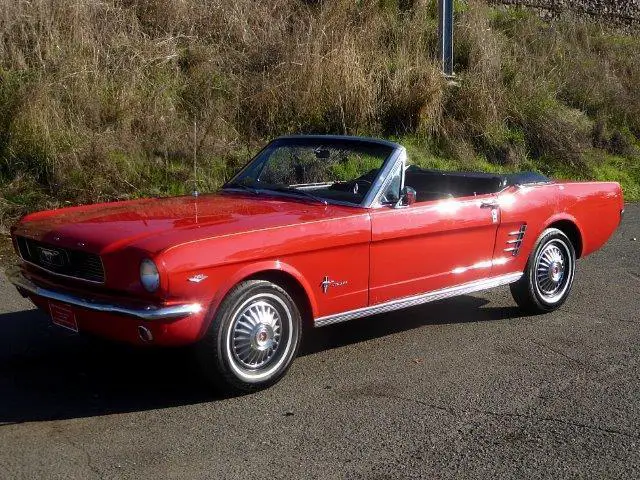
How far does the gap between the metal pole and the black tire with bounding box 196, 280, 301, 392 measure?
388 inches

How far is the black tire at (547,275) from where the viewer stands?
261 inches

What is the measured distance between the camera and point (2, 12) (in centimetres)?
1108

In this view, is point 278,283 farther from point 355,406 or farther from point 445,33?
point 445,33

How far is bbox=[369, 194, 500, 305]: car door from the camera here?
17.8ft

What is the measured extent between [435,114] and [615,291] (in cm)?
639

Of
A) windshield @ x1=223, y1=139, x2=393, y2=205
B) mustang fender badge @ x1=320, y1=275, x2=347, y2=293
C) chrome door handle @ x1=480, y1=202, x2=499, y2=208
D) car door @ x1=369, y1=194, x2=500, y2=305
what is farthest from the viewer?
chrome door handle @ x1=480, y1=202, x2=499, y2=208

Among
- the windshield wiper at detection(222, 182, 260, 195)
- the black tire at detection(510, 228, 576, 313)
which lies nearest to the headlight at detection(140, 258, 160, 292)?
the windshield wiper at detection(222, 182, 260, 195)

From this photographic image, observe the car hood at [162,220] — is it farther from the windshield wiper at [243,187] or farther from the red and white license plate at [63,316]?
the red and white license plate at [63,316]

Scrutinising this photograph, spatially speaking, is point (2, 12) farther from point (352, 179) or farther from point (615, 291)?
point (615, 291)

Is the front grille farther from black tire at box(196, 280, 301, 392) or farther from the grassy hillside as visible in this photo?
the grassy hillside

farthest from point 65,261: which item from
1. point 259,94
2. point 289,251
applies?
point 259,94

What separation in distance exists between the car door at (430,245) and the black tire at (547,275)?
0.58 m

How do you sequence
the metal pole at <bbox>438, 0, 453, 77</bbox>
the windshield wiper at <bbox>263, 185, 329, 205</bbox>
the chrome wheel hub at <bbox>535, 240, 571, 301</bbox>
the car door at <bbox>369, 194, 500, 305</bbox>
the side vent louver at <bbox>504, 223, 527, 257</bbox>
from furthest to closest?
the metal pole at <bbox>438, 0, 453, 77</bbox>, the chrome wheel hub at <bbox>535, 240, 571, 301</bbox>, the side vent louver at <bbox>504, 223, 527, 257</bbox>, the windshield wiper at <bbox>263, 185, 329, 205</bbox>, the car door at <bbox>369, 194, 500, 305</bbox>

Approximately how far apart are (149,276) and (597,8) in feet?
62.5
